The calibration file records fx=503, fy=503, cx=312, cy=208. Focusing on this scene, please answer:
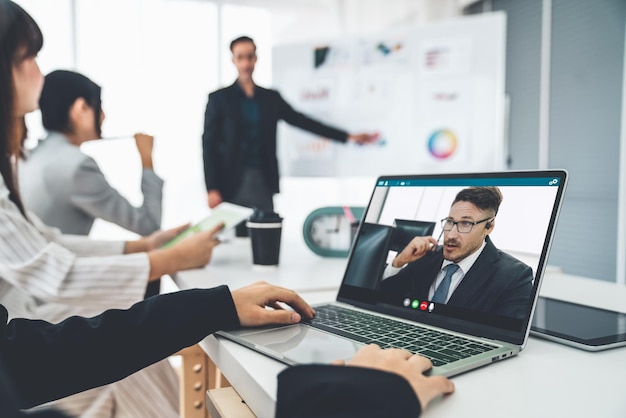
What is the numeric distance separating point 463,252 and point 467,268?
21 mm

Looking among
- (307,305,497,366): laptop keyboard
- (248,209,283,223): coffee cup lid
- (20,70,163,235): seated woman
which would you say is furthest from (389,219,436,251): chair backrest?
(20,70,163,235): seated woman

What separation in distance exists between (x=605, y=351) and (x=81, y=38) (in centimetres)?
333

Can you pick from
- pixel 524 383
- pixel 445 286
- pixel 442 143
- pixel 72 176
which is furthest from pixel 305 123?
pixel 524 383

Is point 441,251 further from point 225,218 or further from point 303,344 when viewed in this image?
point 225,218

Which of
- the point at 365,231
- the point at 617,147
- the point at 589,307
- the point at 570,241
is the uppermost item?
the point at 617,147

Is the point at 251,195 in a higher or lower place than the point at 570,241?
higher

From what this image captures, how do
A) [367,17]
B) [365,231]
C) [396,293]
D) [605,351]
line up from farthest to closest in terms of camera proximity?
1. [367,17]
2. [365,231]
3. [396,293]
4. [605,351]

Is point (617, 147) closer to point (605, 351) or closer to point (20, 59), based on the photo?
point (605, 351)

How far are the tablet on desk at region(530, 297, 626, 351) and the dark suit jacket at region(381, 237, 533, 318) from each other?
0.08 m

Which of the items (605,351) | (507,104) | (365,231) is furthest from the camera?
(507,104)

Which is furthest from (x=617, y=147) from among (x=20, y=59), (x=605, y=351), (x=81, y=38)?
(x=81, y=38)

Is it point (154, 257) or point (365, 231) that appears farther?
point (154, 257)

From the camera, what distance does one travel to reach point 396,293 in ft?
2.34

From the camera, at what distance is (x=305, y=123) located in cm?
308
